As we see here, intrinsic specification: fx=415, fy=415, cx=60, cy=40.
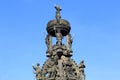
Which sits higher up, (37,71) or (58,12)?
(58,12)

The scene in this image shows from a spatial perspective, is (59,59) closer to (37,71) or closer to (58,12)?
(37,71)

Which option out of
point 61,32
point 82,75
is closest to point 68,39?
point 61,32

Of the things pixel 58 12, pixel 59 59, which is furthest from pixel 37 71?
pixel 58 12

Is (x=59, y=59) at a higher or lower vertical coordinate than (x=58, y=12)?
lower

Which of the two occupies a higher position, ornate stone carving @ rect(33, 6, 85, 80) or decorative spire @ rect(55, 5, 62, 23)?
decorative spire @ rect(55, 5, 62, 23)

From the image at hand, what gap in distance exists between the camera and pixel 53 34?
35719 millimetres

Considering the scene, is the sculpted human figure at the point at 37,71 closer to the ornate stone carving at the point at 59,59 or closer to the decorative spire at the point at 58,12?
the ornate stone carving at the point at 59,59

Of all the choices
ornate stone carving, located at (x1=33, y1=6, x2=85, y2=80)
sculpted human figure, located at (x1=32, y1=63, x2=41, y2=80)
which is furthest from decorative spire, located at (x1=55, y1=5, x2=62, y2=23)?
sculpted human figure, located at (x1=32, y1=63, x2=41, y2=80)

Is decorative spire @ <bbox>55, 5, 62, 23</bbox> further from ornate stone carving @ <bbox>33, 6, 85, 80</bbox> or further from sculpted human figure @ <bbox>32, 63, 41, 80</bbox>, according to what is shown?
sculpted human figure @ <bbox>32, 63, 41, 80</bbox>

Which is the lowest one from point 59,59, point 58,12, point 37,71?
point 37,71

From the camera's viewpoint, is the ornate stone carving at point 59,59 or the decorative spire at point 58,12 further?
the decorative spire at point 58,12

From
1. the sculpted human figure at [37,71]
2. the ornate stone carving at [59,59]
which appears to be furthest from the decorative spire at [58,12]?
the sculpted human figure at [37,71]

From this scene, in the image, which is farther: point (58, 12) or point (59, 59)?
point (58, 12)

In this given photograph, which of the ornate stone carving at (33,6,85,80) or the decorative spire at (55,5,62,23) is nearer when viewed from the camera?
the ornate stone carving at (33,6,85,80)
